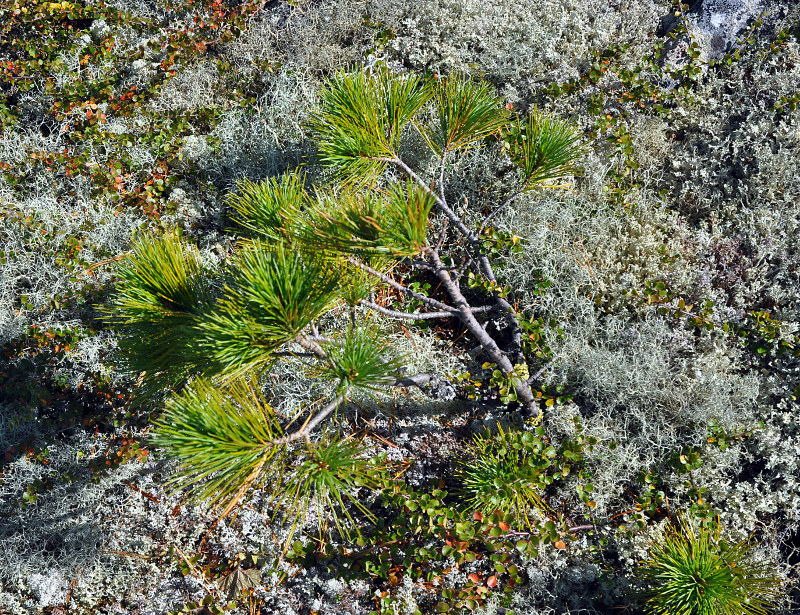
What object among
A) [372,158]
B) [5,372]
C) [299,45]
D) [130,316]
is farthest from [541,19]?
[5,372]

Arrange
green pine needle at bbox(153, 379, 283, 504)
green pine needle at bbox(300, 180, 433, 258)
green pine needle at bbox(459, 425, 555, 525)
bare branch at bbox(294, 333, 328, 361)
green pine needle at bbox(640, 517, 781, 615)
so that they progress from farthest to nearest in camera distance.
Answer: green pine needle at bbox(459, 425, 555, 525) → green pine needle at bbox(640, 517, 781, 615) → bare branch at bbox(294, 333, 328, 361) → green pine needle at bbox(300, 180, 433, 258) → green pine needle at bbox(153, 379, 283, 504)

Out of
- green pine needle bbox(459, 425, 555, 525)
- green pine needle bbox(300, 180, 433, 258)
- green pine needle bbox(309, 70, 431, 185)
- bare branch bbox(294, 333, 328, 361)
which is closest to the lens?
green pine needle bbox(300, 180, 433, 258)

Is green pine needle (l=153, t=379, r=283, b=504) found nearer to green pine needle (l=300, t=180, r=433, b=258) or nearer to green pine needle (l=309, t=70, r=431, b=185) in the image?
green pine needle (l=300, t=180, r=433, b=258)

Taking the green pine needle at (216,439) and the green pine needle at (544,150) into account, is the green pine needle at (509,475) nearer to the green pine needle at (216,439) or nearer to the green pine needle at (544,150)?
the green pine needle at (216,439)

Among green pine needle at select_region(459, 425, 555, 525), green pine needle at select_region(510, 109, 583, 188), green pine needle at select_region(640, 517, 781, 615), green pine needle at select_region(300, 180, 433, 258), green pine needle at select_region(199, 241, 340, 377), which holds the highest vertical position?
green pine needle at select_region(510, 109, 583, 188)

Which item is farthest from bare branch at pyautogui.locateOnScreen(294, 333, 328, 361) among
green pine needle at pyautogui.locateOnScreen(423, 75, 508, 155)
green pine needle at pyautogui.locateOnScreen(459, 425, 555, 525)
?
green pine needle at pyautogui.locateOnScreen(423, 75, 508, 155)

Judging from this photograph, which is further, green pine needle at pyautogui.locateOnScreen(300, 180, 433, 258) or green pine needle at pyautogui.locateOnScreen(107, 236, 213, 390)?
green pine needle at pyautogui.locateOnScreen(107, 236, 213, 390)

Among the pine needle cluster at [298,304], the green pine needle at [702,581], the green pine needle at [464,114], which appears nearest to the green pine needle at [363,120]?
the pine needle cluster at [298,304]

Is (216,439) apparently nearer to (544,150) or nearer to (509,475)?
(509,475)

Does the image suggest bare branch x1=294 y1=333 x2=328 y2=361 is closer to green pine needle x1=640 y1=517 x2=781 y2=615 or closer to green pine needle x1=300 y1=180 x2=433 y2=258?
green pine needle x1=300 y1=180 x2=433 y2=258

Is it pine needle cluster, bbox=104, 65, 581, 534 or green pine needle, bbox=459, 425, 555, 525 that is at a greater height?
pine needle cluster, bbox=104, 65, 581, 534
